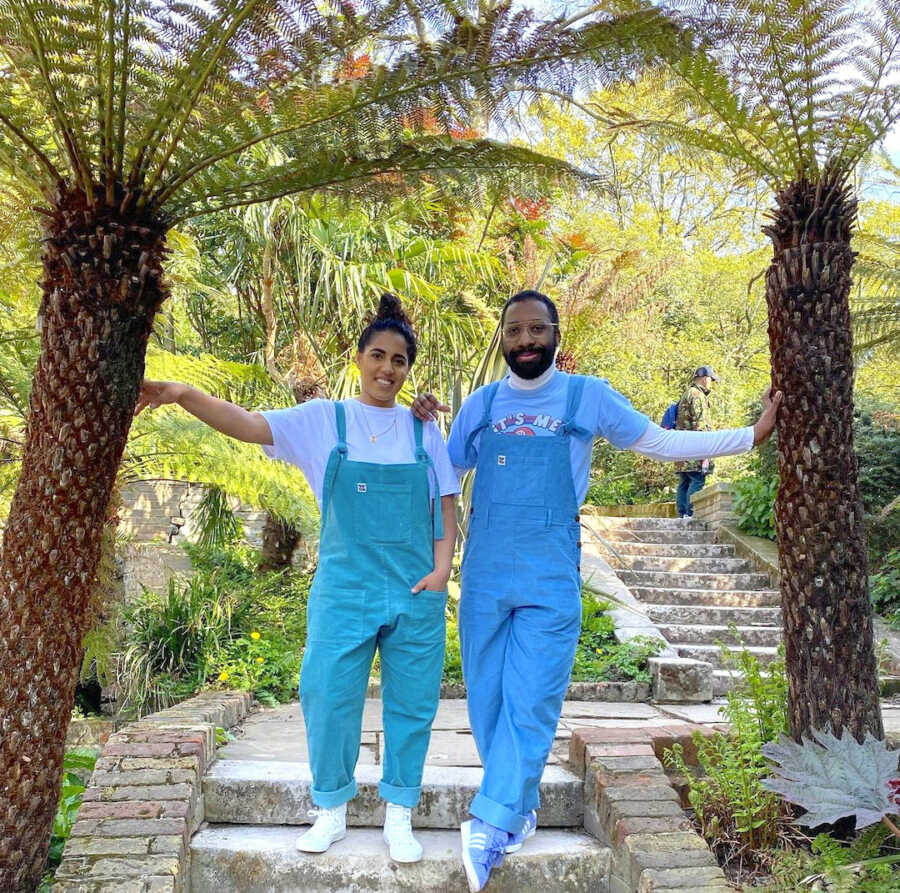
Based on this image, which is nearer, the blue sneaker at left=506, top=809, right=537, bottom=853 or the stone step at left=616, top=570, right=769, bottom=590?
the blue sneaker at left=506, top=809, right=537, bottom=853

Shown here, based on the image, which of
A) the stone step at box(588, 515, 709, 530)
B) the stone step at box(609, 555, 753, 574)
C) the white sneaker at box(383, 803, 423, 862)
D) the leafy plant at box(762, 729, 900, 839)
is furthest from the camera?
the stone step at box(588, 515, 709, 530)

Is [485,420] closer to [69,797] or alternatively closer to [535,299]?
[535,299]

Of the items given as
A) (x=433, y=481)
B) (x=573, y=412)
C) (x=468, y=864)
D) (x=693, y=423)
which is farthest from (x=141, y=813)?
(x=693, y=423)

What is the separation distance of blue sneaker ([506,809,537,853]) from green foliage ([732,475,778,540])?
21.2 feet

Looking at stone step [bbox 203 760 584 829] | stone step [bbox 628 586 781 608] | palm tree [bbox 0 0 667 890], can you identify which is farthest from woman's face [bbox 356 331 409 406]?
stone step [bbox 628 586 781 608]

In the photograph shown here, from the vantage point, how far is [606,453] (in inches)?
615

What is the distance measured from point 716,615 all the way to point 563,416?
4713mm

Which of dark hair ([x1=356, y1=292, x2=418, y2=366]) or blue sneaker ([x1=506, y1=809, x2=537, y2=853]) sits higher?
dark hair ([x1=356, y1=292, x2=418, y2=366])

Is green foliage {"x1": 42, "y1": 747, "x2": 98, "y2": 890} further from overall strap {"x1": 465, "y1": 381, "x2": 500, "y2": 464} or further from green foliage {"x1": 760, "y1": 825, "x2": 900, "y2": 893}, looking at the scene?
green foliage {"x1": 760, "y1": 825, "x2": 900, "y2": 893}

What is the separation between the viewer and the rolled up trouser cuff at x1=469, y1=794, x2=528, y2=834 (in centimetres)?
285

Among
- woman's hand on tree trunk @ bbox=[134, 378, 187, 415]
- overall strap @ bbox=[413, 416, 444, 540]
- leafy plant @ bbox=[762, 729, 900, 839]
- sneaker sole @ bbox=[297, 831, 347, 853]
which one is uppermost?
woman's hand on tree trunk @ bbox=[134, 378, 187, 415]

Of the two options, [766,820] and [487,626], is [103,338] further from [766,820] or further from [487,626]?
[766,820]

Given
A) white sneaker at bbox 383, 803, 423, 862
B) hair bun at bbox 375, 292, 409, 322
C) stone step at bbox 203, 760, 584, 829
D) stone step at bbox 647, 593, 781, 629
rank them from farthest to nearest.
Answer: stone step at bbox 647, 593, 781, 629
stone step at bbox 203, 760, 584, 829
hair bun at bbox 375, 292, 409, 322
white sneaker at bbox 383, 803, 423, 862

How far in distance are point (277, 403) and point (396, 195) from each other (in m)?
6.16
